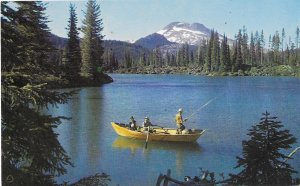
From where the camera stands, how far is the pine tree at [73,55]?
6.53 metres

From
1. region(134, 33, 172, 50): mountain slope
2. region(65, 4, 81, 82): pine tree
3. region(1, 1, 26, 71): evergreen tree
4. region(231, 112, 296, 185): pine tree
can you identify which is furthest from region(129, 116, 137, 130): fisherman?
region(1, 1, 26, 71): evergreen tree

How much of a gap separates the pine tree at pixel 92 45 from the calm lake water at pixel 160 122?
1.12ft

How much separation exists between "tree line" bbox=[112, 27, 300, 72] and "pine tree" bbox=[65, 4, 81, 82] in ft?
1.98

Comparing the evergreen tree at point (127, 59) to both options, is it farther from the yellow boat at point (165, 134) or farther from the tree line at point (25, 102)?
the tree line at point (25, 102)

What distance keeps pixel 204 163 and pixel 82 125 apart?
77.6 inches

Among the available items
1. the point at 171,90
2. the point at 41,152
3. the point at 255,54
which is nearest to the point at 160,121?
the point at 171,90

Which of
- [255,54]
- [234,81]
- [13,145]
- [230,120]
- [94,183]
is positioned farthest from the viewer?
[255,54]

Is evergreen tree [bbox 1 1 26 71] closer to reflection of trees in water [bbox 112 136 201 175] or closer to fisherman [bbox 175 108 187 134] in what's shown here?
reflection of trees in water [bbox 112 136 201 175]

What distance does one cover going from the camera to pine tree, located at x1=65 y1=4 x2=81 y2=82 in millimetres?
6534

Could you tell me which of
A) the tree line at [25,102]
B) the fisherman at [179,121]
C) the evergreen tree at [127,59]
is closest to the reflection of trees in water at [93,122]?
the evergreen tree at [127,59]

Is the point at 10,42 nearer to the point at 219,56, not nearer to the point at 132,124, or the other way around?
the point at 132,124

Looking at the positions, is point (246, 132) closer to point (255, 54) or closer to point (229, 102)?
point (229, 102)

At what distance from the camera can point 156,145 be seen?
26.5ft

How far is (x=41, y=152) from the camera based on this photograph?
4.07 m
